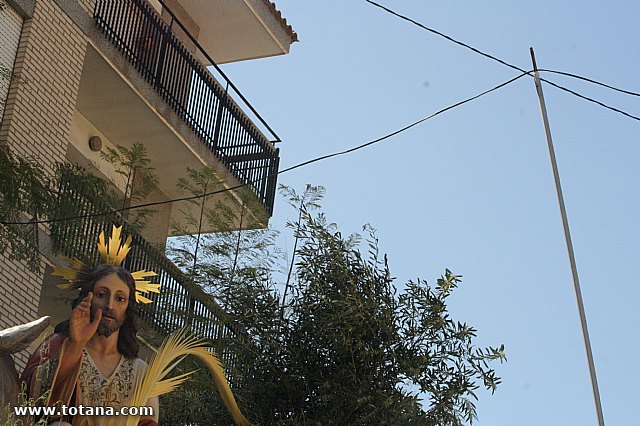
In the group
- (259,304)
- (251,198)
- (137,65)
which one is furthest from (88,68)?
(259,304)

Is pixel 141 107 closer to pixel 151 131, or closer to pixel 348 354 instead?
pixel 151 131

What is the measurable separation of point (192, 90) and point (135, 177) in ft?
6.27

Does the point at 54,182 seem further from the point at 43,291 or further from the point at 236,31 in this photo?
the point at 236,31

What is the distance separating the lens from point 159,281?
49.0 ft

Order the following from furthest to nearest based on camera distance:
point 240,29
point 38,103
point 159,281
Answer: point 240,29, point 159,281, point 38,103

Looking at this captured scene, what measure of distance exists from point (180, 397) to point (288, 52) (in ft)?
32.6

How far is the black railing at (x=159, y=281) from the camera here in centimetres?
1262

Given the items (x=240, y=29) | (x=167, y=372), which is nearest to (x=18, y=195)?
(x=167, y=372)

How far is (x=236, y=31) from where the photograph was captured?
20.2m

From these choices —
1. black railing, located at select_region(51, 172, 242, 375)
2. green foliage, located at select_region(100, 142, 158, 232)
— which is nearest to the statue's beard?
black railing, located at select_region(51, 172, 242, 375)

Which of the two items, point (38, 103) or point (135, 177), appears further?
point (135, 177)

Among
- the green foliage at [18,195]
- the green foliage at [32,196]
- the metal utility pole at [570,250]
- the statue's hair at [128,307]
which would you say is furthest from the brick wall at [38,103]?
the metal utility pole at [570,250]

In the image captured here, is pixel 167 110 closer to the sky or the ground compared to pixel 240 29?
closer to the ground

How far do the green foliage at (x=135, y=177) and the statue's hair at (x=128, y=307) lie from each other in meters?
4.58
